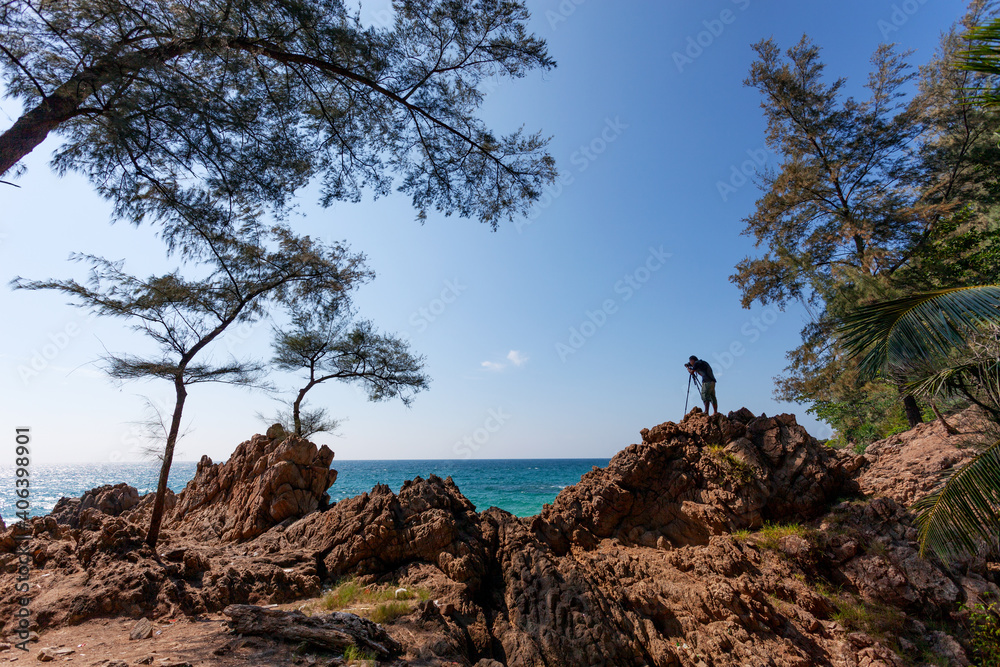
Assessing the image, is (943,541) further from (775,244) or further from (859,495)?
(775,244)

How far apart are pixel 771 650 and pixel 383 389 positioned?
12.3 meters

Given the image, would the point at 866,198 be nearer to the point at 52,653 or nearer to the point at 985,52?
the point at 985,52

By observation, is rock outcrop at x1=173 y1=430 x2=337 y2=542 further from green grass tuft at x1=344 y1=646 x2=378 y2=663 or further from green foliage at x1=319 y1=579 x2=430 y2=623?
green grass tuft at x1=344 y1=646 x2=378 y2=663

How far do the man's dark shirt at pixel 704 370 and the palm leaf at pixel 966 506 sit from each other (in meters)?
4.78

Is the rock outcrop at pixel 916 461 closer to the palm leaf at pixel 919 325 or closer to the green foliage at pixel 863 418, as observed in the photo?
the green foliage at pixel 863 418

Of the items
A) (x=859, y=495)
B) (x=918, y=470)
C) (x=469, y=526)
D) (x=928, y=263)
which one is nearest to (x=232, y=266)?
(x=469, y=526)

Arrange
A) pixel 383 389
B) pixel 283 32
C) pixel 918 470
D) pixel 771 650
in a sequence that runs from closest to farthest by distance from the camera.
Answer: pixel 283 32, pixel 771 650, pixel 918 470, pixel 383 389

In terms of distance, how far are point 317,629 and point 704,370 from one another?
30.1 feet

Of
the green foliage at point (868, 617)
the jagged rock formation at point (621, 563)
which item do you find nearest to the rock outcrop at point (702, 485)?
the jagged rock formation at point (621, 563)

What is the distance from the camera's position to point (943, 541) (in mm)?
4816

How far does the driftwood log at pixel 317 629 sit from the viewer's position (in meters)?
4.02

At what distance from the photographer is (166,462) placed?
729 centimetres

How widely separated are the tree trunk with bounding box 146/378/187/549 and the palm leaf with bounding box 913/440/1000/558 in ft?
36.9

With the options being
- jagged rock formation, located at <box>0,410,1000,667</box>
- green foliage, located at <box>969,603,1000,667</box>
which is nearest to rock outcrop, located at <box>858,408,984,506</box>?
jagged rock formation, located at <box>0,410,1000,667</box>
